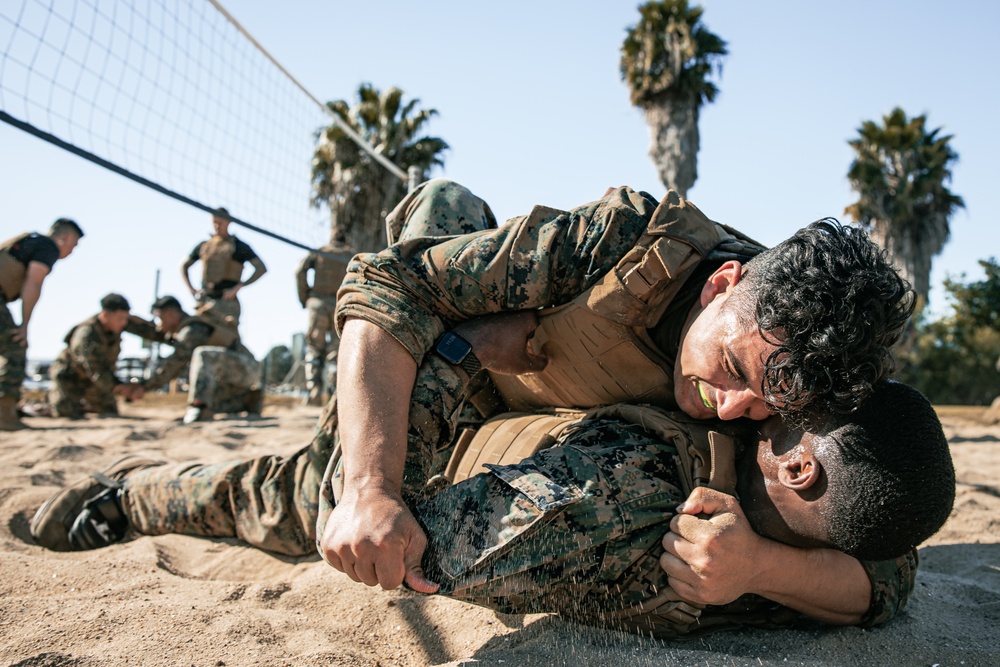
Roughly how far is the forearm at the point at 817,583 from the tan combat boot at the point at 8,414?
6673 millimetres

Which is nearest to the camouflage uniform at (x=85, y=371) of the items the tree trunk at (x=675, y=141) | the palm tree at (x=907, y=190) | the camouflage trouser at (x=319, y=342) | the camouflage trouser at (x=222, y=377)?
the camouflage trouser at (x=222, y=377)

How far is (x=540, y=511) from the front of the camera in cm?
176

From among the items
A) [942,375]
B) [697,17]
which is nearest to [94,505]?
[697,17]

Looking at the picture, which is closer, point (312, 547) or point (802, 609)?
point (802, 609)

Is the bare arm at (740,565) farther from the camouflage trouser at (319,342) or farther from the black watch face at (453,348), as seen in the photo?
the camouflage trouser at (319,342)

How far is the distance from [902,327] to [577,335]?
868mm

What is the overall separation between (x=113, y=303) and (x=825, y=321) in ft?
27.2

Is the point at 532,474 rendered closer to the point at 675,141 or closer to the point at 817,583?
Answer: the point at 817,583

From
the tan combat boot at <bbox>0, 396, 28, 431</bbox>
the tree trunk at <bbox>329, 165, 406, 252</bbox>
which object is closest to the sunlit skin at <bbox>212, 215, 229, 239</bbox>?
the tan combat boot at <bbox>0, 396, 28, 431</bbox>

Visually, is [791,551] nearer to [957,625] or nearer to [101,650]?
[957,625]

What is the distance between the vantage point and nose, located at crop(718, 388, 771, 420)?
1873 millimetres

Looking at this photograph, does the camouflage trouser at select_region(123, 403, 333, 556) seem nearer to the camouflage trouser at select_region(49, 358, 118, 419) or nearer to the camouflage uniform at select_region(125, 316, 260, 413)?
the camouflage uniform at select_region(125, 316, 260, 413)

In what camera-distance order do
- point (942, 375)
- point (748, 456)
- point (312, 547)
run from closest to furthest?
point (748, 456) < point (312, 547) < point (942, 375)

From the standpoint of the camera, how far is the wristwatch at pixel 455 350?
6.97 feet
